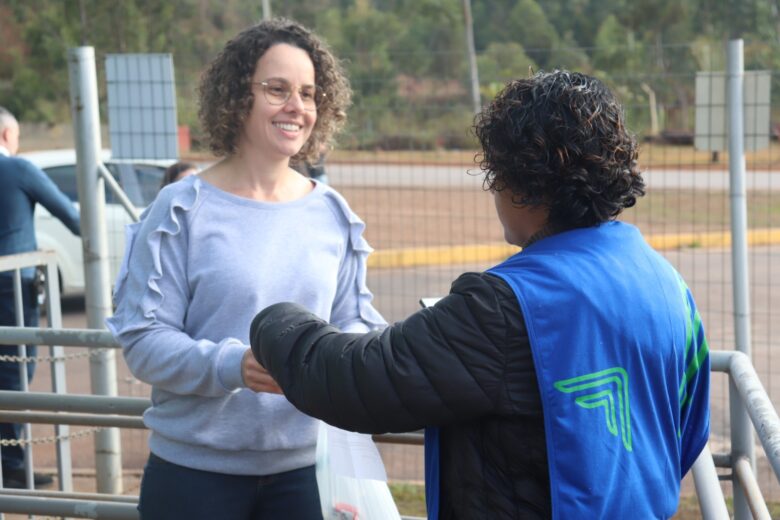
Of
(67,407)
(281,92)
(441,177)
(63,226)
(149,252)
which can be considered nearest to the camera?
(149,252)

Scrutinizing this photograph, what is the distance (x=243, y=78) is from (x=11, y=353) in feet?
12.4

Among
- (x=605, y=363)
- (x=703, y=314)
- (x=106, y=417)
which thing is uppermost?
(x=605, y=363)

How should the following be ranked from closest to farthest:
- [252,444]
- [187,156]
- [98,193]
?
[252,444]
[98,193]
[187,156]

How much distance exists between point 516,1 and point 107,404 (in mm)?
44569

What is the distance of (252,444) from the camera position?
8.06ft

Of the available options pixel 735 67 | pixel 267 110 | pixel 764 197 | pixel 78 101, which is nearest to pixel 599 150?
pixel 267 110

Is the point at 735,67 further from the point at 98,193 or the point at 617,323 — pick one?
the point at 617,323

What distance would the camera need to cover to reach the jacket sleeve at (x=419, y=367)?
168 cm

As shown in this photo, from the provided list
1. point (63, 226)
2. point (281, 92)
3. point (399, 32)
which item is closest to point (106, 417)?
point (281, 92)

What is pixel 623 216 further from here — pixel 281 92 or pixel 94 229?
pixel 281 92

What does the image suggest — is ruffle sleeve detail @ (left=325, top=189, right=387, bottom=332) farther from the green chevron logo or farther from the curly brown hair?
the green chevron logo

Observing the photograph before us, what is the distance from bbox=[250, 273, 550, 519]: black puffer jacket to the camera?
5.52ft

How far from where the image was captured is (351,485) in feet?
6.93

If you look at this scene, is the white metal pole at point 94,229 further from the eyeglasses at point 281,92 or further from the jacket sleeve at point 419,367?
the jacket sleeve at point 419,367
